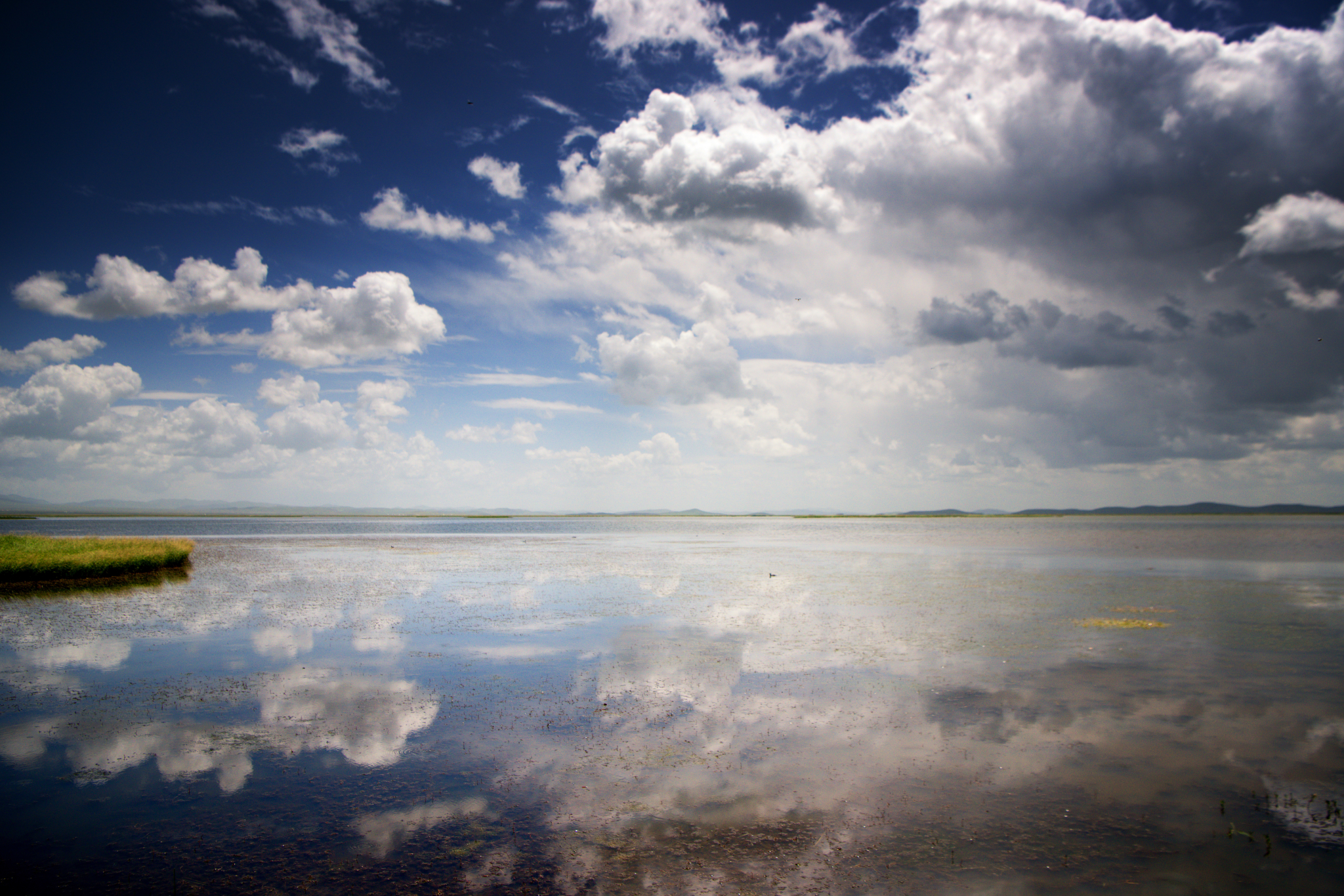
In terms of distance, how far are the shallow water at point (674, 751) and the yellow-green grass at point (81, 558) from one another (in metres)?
17.9

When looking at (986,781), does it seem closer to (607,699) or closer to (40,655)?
(607,699)

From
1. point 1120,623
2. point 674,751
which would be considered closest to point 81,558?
point 674,751

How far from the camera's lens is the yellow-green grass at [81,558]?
46156mm

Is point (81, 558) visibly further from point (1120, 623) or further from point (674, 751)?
point (1120, 623)

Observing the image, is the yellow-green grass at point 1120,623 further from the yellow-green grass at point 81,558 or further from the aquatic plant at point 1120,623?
the yellow-green grass at point 81,558

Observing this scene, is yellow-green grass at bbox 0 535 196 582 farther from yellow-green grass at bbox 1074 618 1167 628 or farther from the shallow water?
yellow-green grass at bbox 1074 618 1167 628

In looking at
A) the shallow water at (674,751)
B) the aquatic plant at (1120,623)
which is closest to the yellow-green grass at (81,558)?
the shallow water at (674,751)

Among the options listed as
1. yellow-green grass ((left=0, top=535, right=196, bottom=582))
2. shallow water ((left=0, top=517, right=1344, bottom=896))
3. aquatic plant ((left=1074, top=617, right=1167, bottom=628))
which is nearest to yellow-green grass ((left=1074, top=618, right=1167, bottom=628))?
aquatic plant ((left=1074, top=617, right=1167, bottom=628))

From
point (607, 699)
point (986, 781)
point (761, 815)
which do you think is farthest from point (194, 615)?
point (986, 781)

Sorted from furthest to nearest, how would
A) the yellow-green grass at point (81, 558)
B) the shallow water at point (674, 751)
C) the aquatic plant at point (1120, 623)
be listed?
the yellow-green grass at point (81, 558) → the aquatic plant at point (1120, 623) → the shallow water at point (674, 751)

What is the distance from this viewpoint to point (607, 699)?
17906mm

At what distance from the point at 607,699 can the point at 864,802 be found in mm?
8035

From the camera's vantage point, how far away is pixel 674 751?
46.4 feet

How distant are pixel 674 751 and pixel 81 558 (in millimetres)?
55163
